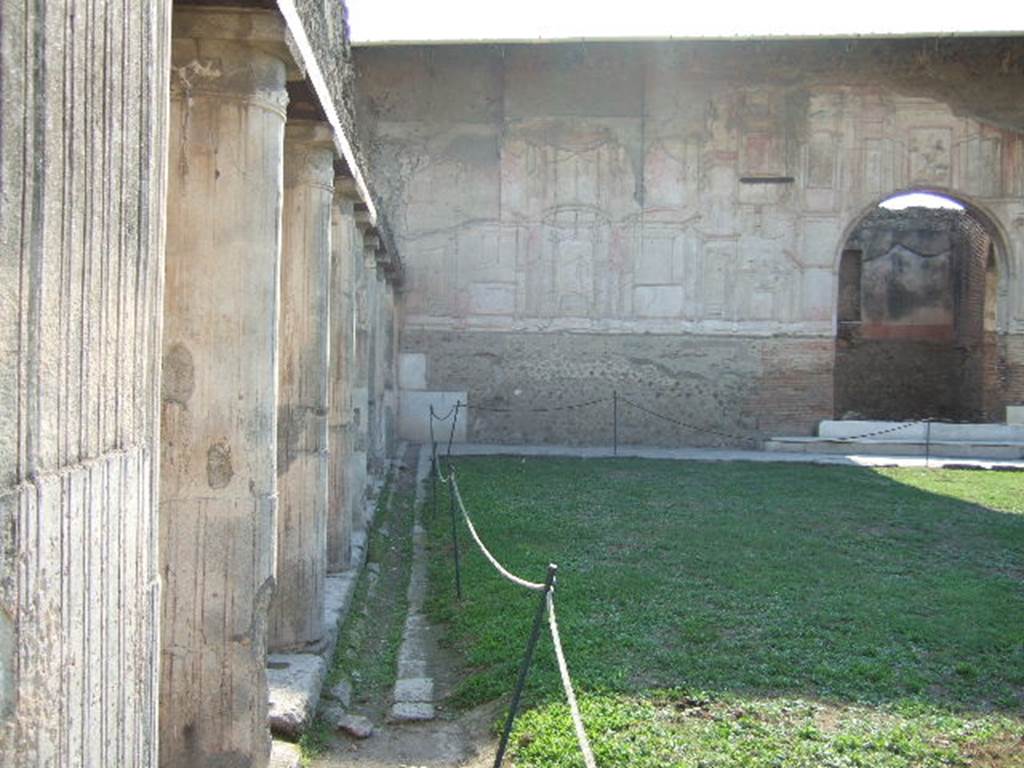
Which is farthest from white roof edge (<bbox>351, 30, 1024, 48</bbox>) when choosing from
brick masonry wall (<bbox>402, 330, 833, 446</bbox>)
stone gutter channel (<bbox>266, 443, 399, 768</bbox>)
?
stone gutter channel (<bbox>266, 443, 399, 768</bbox>)

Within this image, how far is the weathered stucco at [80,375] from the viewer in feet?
4.66

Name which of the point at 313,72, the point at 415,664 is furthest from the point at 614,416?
the point at 313,72

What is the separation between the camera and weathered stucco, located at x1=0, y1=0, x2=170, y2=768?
56.0 inches

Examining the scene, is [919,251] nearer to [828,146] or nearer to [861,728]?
[828,146]

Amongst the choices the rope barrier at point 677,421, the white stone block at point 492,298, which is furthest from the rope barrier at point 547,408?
the white stone block at point 492,298

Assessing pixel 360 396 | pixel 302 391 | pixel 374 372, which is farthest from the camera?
pixel 374 372

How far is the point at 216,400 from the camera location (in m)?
3.35

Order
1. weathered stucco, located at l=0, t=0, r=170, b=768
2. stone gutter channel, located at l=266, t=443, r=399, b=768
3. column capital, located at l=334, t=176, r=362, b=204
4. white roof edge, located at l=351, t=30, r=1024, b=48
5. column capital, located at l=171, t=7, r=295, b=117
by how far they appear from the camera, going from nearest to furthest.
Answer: weathered stucco, located at l=0, t=0, r=170, b=768 → column capital, located at l=171, t=7, r=295, b=117 → stone gutter channel, located at l=266, t=443, r=399, b=768 → column capital, located at l=334, t=176, r=362, b=204 → white roof edge, located at l=351, t=30, r=1024, b=48

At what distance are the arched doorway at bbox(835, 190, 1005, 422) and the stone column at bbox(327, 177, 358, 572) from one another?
54.9 feet

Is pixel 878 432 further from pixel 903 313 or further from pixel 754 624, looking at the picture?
pixel 754 624

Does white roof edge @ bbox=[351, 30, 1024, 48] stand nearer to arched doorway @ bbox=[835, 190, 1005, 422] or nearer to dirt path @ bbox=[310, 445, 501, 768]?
arched doorway @ bbox=[835, 190, 1005, 422]

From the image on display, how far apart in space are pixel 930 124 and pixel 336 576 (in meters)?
13.6

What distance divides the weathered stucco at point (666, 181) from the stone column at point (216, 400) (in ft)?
43.3

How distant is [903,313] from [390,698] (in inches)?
781
